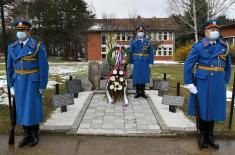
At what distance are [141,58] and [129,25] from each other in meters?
38.4

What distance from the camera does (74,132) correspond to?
214 inches

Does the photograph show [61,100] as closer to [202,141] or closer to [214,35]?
[202,141]

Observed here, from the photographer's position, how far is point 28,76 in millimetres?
4730

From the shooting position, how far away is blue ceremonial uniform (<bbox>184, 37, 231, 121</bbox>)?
4605mm

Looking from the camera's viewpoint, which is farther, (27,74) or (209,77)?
(27,74)

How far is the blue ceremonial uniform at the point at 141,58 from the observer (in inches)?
321

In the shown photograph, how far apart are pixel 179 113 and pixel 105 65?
4481 millimetres

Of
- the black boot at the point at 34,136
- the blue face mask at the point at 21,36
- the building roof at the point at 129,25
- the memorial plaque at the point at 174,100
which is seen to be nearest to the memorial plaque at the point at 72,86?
the memorial plaque at the point at 174,100

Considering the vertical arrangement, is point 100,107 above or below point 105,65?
below

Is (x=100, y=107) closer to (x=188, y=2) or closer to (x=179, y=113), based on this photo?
(x=179, y=113)

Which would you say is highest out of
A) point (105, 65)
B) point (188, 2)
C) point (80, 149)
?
point (188, 2)

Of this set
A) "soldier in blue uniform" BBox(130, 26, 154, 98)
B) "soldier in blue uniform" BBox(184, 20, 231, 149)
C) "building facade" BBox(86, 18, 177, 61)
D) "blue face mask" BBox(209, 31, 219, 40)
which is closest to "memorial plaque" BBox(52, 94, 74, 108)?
"soldier in blue uniform" BBox(130, 26, 154, 98)

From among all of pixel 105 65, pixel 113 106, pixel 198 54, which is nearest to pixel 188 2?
pixel 105 65

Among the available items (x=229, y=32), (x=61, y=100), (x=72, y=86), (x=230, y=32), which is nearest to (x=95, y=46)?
(x=229, y=32)
